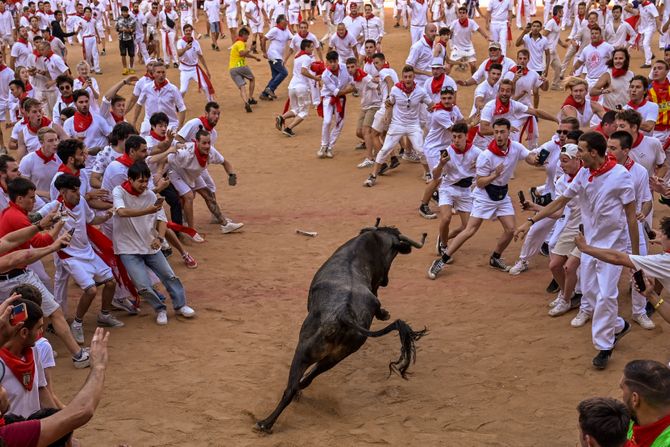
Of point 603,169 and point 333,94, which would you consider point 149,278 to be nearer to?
point 603,169

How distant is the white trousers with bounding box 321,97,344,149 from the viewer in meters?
16.2

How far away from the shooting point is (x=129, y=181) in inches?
348

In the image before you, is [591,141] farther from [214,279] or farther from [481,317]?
[214,279]

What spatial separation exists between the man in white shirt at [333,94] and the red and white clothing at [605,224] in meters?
8.72

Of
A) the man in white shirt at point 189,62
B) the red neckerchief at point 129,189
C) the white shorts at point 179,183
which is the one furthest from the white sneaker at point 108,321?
the man in white shirt at point 189,62

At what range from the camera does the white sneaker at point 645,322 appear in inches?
335

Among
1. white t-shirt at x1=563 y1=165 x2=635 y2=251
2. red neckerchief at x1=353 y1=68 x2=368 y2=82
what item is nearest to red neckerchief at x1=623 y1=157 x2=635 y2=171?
white t-shirt at x1=563 y1=165 x2=635 y2=251

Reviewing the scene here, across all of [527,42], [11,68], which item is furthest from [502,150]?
[11,68]

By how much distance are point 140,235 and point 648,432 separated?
6.13m

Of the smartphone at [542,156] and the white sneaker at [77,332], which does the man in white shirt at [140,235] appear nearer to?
the white sneaker at [77,332]

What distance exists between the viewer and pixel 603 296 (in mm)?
7668

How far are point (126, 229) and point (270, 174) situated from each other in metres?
6.92

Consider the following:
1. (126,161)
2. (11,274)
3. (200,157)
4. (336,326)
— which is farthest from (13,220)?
(200,157)

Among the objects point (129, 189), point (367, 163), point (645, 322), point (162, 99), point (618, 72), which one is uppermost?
point (618, 72)
